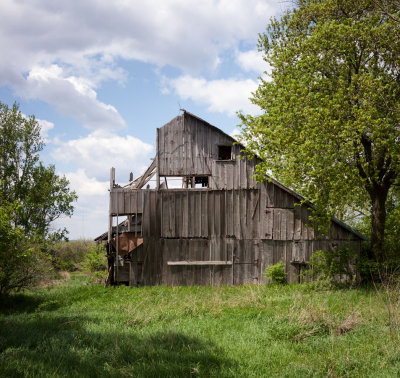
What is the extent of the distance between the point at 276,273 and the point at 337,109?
801cm

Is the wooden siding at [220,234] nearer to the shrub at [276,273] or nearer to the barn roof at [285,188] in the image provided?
the barn roof at [285,188]

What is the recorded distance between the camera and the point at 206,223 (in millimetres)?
18047

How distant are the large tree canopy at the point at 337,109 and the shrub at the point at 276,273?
372 centimetres

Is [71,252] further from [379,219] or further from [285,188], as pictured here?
[379,219]

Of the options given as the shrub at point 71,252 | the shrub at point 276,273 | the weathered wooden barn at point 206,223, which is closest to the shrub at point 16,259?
the weathered wooden barn at point 206,223

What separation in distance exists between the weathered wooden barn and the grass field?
4.68 m

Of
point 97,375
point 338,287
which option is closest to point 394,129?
point 338,287

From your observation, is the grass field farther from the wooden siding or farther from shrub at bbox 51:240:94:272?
shrub at bbox 51:240:94:272

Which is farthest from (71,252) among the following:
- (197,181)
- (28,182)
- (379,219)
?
(379,219)

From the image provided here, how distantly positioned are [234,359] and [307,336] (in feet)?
7.11

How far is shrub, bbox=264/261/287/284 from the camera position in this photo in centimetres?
1725

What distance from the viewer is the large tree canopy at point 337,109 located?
14.1m

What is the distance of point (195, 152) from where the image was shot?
18.1 metres

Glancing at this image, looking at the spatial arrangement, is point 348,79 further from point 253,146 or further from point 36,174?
point 36,174
